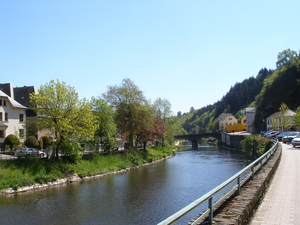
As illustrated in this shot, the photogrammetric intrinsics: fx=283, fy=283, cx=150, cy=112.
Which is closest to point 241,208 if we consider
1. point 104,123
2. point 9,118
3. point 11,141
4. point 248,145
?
point 104,123

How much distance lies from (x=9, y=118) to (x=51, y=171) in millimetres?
17958

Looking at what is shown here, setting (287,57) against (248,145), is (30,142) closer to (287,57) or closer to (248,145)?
(248,145)

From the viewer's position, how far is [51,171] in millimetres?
29547

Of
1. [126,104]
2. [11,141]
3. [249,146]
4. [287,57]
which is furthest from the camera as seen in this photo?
[287,57]

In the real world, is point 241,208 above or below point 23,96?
below

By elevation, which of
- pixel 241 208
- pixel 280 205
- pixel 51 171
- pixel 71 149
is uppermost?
pixel 71 149

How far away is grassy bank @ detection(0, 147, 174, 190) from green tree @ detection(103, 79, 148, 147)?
207 inches

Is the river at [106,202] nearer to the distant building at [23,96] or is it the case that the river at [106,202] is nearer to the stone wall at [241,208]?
the stone wall at [241,208]

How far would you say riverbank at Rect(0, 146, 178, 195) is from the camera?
25.2 meters

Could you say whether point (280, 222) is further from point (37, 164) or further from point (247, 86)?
point (247, 86)

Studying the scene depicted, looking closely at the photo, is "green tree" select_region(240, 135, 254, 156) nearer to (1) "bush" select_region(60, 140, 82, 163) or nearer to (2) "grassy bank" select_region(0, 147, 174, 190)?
(2) "grassy bank" select_region(0, 147, 174, 190)

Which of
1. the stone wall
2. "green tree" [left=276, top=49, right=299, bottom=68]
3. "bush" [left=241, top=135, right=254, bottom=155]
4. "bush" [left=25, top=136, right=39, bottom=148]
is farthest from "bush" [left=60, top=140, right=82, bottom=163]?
"green tree" [left=276, top=49, right=299, bottom=68]

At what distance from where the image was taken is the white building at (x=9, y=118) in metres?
41.7

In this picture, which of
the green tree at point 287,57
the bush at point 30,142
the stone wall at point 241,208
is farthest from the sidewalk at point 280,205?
the green tree at point 287,57
